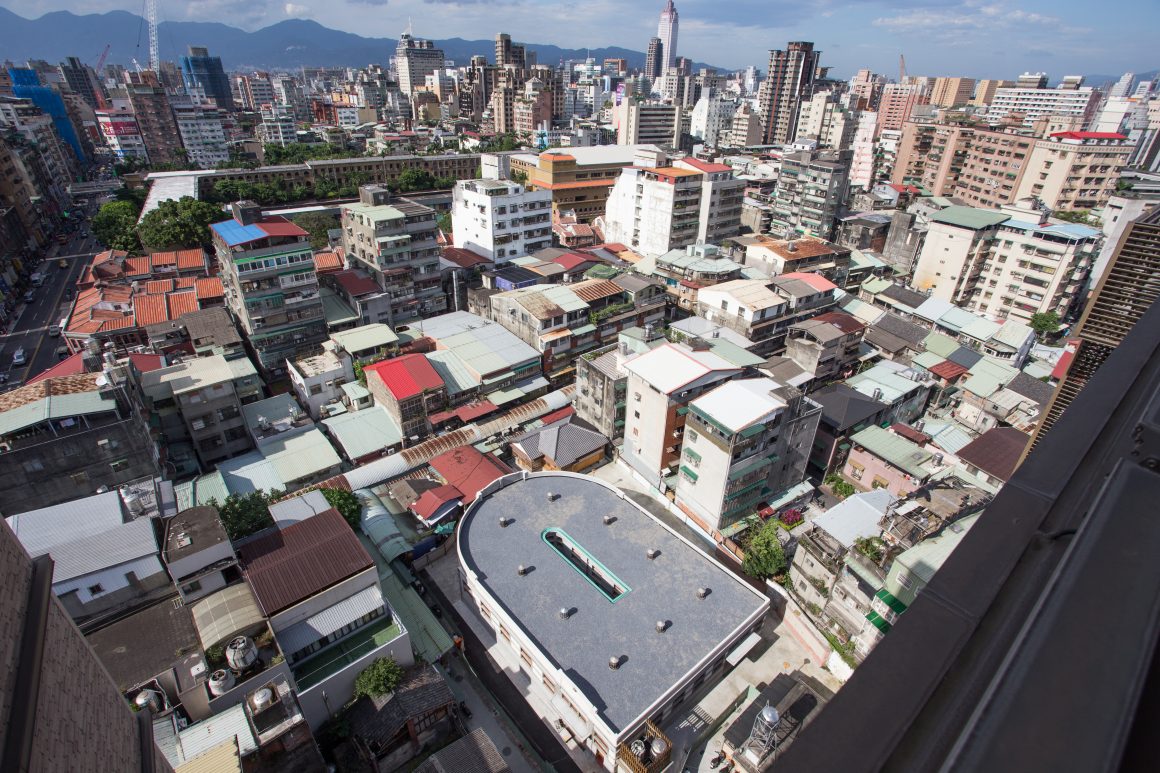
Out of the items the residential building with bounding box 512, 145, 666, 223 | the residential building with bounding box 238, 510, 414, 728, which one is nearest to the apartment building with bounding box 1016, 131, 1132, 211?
the residential building with bounding box 512, 145, 666, 223

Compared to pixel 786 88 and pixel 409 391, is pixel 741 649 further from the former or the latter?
pixel 786 88

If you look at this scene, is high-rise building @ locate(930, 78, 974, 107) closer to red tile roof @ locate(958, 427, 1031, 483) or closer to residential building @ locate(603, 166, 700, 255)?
residential building @ locate(603, 166, 700, 255)

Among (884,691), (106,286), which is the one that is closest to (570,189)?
(106,286)

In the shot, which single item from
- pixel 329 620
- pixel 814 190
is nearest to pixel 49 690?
pixel 329 620

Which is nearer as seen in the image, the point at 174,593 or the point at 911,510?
the point at 174,593

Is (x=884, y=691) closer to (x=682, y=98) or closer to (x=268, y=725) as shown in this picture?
(x=268, y=725)

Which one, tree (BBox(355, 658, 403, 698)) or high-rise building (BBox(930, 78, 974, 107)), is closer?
tree (BBox(355, 658, 403, 698))
